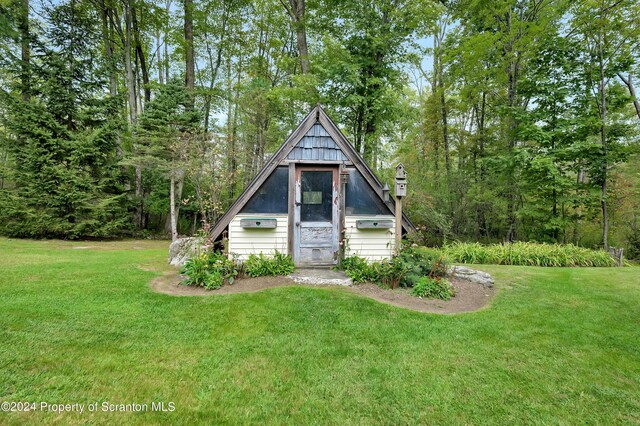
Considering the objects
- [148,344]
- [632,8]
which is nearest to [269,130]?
[148,344]

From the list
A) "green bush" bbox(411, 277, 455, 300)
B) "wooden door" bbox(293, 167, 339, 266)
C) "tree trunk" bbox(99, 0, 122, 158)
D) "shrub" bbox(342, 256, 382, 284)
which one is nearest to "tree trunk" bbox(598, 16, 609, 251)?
"green bush" bbox(411, 277, 455, 300)

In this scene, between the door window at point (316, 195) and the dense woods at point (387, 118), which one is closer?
the door window at point (316, 195)

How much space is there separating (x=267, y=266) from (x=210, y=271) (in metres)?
1.13

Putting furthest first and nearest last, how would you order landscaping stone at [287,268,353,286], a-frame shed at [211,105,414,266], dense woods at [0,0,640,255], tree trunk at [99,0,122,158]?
tree trunk at [99,0,122,158]
dense woods at [0,0,640,255]
a-frame shed at [211,105,414,266]
landscaping stone at [287,268,353,286]

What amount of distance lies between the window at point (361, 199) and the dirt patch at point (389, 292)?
172cm

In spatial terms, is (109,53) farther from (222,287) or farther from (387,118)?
(222,287)

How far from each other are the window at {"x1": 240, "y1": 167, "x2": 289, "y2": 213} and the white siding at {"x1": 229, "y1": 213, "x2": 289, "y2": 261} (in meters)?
0.14

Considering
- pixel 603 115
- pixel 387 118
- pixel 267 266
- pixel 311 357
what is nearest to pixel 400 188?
pixel 267 266

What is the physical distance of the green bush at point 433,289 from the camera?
16.3ft

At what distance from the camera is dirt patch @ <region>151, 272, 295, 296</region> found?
16.1ft

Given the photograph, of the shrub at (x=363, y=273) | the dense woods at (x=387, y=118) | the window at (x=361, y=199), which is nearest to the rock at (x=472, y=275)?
the shrub at (x=363, y=273)

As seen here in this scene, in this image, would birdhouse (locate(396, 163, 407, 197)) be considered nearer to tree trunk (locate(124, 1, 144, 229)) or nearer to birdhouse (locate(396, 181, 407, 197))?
birdhouse (locate(396, 181, 407, 197))

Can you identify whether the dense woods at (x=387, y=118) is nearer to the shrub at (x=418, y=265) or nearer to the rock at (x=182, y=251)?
the rock at (x=182, y=251)

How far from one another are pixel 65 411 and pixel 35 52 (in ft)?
52.7
